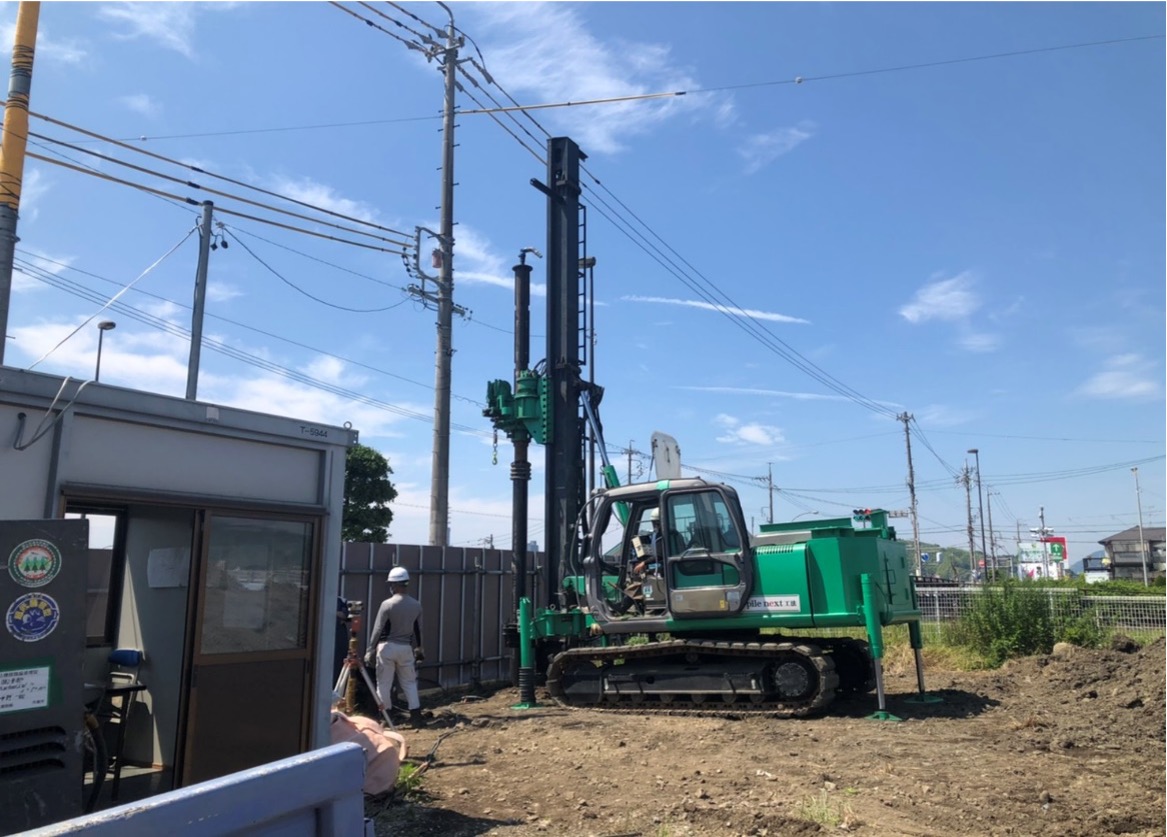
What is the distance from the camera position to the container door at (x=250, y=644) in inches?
226

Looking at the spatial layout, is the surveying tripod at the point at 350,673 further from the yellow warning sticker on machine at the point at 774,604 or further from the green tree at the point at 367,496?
the green tree at the point at 367,496

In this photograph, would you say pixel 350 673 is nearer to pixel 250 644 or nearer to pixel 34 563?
pixel 250 644

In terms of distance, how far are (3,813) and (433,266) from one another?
17.1 m

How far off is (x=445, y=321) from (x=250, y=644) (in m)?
13.9

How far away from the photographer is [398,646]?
33.4 feet

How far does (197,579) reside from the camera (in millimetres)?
5738

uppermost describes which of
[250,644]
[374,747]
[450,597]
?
[450,597]

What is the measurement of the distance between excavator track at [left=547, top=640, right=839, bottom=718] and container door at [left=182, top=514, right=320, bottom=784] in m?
5.96

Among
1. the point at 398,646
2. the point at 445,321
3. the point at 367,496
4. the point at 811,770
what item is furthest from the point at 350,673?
the point at 367,496

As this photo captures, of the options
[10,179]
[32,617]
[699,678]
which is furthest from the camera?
[699,678]

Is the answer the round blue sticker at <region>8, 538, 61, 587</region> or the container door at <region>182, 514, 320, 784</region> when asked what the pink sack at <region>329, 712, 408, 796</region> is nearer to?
the container door at <region>182, 514, 320, 784</region>

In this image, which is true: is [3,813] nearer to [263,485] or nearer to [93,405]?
[93,405]

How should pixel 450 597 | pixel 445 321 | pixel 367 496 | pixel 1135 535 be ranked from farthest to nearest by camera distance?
pixel 1135 535 < pixel 367 496 < pixel 445 321 < pixel 450 597

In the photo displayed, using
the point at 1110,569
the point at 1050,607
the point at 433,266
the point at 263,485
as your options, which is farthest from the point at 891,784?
the point at 1110,569
